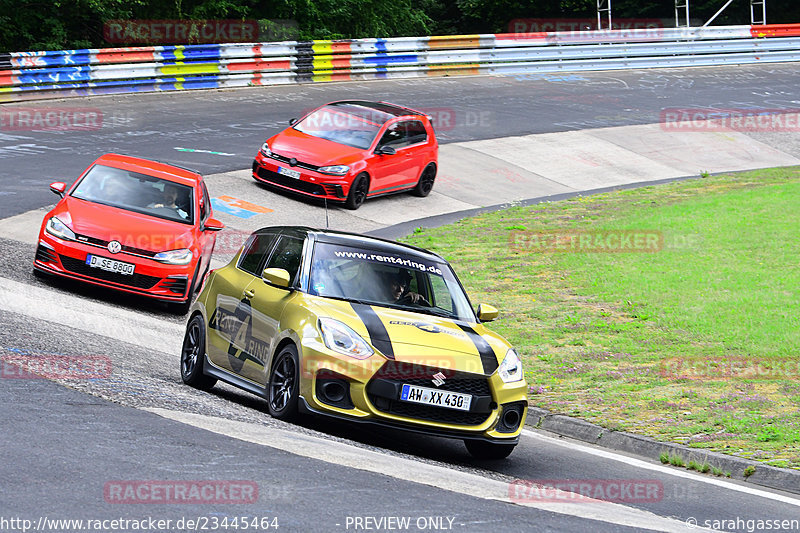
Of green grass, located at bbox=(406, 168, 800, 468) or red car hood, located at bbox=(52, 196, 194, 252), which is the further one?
red car hood, located at bbox=(52, 196, 194, 252)

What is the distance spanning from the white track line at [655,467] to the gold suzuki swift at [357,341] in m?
1.14

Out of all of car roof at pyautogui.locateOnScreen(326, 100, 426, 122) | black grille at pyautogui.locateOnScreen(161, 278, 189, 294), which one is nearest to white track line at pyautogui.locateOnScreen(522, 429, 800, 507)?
black grille at pyautogui.locateOnScreen(161, 278, 189, 294)

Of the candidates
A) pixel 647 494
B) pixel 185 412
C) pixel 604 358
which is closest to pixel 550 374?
pixel 604 358

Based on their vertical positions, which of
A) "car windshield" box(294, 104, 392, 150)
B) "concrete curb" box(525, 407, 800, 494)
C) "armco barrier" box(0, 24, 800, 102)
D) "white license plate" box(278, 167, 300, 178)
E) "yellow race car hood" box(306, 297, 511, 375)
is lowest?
"concrete curb" box(525, 407, 800, 494)

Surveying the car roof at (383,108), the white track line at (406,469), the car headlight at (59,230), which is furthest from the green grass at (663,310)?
the car headlight at (59,230)

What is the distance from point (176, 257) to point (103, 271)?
0.90m

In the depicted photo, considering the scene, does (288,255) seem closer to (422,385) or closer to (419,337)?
(419,337)

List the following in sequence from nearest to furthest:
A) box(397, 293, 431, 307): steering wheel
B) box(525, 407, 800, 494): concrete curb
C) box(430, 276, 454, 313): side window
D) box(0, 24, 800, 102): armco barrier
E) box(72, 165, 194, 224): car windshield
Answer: box(525, 407, 800, 494): concrete curb → box(397, 293, 431, 307): steering wheel → box(430, 276, 454, 313): side window → box(72, 165, 194, 224): car windshield → box(0, 24, 800, 102): armco barrier

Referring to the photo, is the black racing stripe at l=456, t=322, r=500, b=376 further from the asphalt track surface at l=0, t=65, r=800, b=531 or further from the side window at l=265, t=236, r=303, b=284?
the side window at l=265, t=236, r=303, b=284

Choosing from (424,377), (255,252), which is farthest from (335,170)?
(424,377)

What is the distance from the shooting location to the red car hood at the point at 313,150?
20.3 m

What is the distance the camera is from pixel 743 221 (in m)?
19.0

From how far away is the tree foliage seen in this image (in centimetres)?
3384

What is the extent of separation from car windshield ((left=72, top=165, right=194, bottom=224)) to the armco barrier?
47.9 feet
